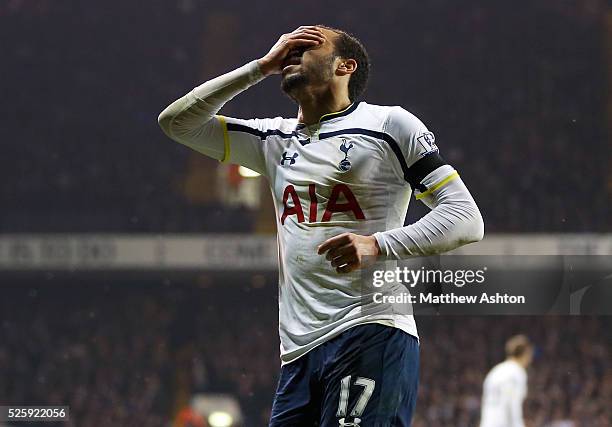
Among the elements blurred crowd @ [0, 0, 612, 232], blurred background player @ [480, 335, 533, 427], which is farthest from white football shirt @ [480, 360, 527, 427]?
blurred crowd @ [0, 0, 612, 232]

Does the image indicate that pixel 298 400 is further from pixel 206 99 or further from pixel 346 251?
pixel 206 99

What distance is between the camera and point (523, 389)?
5.38 metres

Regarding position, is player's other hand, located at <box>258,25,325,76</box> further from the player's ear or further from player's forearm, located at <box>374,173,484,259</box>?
player's forearm, located at <box>374,173,484,259</box>

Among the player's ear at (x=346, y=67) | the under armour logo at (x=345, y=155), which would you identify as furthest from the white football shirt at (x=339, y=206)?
the player's ear at (x=346, y=67)

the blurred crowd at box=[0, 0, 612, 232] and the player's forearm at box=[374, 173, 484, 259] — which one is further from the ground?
the blurred crowd at box=[0, 0, 612, 232]

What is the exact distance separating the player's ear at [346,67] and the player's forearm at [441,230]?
1.27ft

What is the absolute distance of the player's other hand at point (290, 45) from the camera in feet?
7.32

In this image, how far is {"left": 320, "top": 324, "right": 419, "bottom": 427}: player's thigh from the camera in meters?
2.03

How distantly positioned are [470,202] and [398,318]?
0.28 m

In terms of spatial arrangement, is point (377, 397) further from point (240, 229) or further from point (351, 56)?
point (240, 229)

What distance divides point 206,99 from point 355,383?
0.73 meters

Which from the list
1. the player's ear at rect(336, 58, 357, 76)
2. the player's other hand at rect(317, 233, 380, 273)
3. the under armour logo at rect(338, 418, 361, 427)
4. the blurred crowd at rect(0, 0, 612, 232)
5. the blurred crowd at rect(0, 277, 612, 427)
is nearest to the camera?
the player's other hand at rect(317, 233, 380, 273)

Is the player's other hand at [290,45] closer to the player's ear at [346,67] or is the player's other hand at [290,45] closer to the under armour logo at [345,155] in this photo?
the player's ear at [346,67]

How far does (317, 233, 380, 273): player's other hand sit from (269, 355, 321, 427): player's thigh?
280 mm
